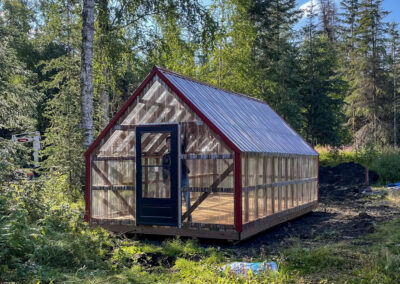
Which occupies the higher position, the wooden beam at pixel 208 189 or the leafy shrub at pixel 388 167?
the wooden beam at pixel 208 189

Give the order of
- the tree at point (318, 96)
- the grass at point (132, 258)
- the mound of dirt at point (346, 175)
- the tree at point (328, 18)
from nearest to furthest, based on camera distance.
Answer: the grass at point (132, 258) → the mound of dirt at point (346, 175) → the tree at point (318, 96) → the tree at point (328, 18)

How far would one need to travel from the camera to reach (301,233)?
10.4 metres

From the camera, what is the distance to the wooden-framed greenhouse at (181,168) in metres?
9.19

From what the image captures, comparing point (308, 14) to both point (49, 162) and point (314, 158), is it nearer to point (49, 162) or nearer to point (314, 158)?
point (314, 158)

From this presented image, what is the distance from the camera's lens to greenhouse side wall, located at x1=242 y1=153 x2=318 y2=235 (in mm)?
9438

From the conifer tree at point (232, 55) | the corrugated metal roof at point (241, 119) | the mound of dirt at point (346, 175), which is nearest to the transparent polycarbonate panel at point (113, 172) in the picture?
the corrugated metal roof at point (241, 119)

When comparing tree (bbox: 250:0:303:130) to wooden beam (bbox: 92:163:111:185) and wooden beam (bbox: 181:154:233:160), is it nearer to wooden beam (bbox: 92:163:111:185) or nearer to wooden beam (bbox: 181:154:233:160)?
wooden beam (bbox: 92:163:111:185)

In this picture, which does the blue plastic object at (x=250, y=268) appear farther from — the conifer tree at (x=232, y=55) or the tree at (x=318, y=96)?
the tree at (x=318, y=96)

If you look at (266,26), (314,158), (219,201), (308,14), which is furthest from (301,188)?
(308,14)

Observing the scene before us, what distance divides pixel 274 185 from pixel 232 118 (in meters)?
1.89

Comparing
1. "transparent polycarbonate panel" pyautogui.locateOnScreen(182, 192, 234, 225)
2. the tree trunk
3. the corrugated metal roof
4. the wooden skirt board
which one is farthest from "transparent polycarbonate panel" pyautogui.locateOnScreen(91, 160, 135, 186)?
the tree trunk

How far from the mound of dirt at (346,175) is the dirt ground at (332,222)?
2.21ft

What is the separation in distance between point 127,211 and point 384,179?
53.4 feet

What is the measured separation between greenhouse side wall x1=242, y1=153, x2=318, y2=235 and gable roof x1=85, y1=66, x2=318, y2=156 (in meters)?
0.25
